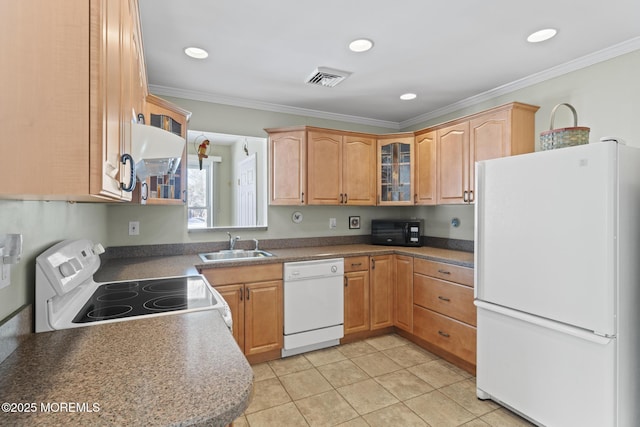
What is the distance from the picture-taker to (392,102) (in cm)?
337

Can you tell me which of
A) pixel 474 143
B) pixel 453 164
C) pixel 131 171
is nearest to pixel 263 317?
pixel 131 171

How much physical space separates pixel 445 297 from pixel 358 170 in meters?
1.54

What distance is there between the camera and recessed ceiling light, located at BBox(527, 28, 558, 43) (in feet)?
6.59

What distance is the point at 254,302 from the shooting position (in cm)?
268

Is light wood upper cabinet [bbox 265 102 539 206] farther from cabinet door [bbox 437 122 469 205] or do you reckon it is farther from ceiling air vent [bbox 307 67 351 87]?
ceiling air vent [bbox 307 67 351 87]

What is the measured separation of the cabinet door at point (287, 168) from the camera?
3234mm

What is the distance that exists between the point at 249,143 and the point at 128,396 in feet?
9.70

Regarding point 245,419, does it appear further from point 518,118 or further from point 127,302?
point 518,118

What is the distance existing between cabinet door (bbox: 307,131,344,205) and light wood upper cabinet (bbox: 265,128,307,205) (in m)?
0.07

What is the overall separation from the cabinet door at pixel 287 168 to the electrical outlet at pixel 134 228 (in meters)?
1.21

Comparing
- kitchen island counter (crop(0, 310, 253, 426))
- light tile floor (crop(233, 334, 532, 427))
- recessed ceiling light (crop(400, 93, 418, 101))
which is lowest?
light tile floor (crop(233, 334, 532, 427))

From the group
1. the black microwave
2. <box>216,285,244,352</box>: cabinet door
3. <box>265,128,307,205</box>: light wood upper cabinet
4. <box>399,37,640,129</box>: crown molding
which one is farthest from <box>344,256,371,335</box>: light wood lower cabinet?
<box>399,37,640,129</box>: crown molding

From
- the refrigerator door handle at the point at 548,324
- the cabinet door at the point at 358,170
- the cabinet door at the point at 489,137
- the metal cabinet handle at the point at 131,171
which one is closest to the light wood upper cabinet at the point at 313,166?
the cabinet door at the point at 358,170

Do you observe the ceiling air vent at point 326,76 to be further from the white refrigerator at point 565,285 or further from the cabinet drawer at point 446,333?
the cabinet drawer at point 446,333
